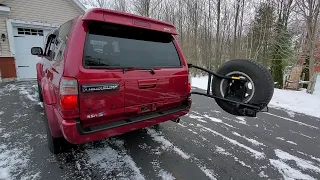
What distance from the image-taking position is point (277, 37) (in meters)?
12.1

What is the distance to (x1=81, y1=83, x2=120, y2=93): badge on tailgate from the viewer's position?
2.07m

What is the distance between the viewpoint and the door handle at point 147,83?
8.18 ft

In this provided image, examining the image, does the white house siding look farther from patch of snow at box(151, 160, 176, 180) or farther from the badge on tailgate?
patch of snow at box(151, 160, 176, 180)

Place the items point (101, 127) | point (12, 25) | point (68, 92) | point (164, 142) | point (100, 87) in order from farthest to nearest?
1. point (12, 25)
2. point (164, 142)
3. point (101, 127)
4. point (100, 87)
5. point (68, 92)

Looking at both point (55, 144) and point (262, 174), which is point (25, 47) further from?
point (262, 174)

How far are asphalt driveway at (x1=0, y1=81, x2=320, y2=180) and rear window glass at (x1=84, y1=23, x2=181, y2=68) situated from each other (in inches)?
53.4

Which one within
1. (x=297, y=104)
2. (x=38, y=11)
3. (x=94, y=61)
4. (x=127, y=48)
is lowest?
(x=297, y=104)

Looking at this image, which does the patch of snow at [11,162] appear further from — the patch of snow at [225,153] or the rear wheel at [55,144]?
the patch of snow at [225,153]

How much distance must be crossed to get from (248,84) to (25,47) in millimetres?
10865

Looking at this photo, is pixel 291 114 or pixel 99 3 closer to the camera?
pixel 291 114

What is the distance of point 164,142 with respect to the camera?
3330 millimetres

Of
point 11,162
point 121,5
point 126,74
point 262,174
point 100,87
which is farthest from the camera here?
point 121,5

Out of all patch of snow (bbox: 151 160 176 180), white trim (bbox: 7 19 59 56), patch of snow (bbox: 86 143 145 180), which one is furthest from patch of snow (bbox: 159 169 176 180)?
white trim (bbox: 7 19 59 56)

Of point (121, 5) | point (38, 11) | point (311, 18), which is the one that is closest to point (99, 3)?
point (121, 5)
